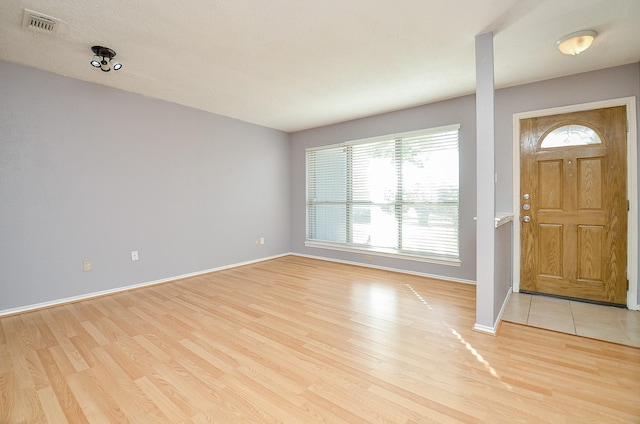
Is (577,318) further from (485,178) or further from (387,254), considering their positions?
(387,254)

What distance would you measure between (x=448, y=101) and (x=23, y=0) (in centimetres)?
439

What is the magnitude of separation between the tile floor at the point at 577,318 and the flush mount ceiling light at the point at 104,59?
15.0 ft

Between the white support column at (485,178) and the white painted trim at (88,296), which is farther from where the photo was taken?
the white painted trim at (88,296)

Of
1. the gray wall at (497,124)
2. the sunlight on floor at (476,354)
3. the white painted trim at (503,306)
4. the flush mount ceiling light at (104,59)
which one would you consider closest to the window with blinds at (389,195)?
the gray wall at (497,124)

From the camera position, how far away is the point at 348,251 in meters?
5.07

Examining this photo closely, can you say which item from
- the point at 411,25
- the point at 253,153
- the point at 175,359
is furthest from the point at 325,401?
the point at 253,153

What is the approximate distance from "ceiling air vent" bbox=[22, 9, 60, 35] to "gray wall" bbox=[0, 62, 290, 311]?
1.02 metres

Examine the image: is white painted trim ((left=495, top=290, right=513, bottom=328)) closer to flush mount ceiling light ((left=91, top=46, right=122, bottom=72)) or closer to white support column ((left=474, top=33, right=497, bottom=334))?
white support column ((left=474, top=33, right=497, bottom=334))

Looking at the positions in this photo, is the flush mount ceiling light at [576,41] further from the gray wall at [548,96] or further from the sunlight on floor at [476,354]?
the sunlight on floor at [476,354]

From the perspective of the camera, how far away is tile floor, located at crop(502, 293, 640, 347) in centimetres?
234

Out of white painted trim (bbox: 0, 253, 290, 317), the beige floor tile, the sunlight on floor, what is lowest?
the sunlight on floor

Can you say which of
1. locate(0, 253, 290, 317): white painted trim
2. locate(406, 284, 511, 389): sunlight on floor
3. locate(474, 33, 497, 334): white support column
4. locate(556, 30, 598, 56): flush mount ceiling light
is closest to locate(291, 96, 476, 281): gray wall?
locate(556, 30, 598, 56): flush mount ceiling light

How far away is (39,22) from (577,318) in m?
5.34

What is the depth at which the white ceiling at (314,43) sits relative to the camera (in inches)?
81.7
